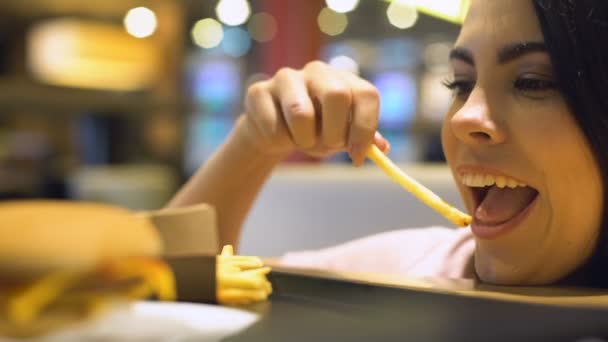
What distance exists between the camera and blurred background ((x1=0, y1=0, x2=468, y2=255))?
16.1 ft

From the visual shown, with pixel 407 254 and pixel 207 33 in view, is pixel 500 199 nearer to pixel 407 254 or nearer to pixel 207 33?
pixel 407 254

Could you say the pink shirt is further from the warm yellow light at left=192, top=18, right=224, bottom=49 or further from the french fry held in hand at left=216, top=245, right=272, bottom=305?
the warm yellow light at left=192, top=18, right=224, bottom=49

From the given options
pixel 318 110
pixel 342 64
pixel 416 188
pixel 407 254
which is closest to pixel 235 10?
pixel 342 64

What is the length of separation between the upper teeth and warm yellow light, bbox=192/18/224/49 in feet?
17.1

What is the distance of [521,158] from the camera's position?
0.87 m

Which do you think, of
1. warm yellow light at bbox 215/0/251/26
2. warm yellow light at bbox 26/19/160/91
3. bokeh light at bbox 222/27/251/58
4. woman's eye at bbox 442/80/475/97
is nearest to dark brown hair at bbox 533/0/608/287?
woman's eye at bbox 442/80/475/97

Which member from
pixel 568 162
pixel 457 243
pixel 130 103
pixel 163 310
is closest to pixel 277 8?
pixel 130 103

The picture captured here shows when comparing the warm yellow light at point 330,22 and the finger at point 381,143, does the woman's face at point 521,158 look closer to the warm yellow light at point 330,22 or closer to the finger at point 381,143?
the finger at point 381,143

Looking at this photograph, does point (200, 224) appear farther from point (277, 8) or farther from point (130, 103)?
point (130, 103)

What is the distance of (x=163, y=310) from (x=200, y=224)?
0.51 feet

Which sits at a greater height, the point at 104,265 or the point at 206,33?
the point at 206,33

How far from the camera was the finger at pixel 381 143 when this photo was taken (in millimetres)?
965

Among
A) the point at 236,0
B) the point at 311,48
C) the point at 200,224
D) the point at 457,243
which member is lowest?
the point at 457,243

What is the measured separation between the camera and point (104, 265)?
17.2 inches
